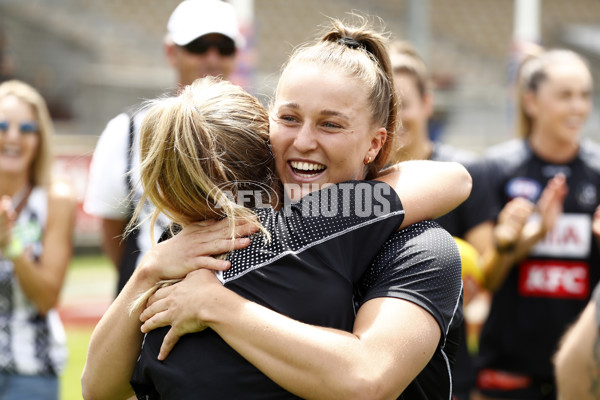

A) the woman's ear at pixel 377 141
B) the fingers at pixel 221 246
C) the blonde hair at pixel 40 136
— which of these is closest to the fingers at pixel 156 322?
the fingers at pixel 221 246

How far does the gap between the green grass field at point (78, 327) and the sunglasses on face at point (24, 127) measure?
291cm

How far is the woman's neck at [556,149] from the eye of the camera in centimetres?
447

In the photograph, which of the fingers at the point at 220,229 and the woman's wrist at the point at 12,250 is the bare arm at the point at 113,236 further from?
the fingers at the point at 220,229

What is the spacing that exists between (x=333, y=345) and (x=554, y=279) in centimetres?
300

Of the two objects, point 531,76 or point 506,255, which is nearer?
point 506,255

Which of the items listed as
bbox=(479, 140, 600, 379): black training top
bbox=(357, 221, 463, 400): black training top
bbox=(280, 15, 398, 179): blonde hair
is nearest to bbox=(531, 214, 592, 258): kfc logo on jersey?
bbox=(479, 140, 600, 379): black training top

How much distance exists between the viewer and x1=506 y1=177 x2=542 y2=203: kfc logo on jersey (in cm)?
443

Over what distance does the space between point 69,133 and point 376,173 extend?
14.5 metres

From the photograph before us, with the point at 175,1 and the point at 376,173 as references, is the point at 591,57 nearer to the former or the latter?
the point at 175,1

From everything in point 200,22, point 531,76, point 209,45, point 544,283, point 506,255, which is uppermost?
point 200,22

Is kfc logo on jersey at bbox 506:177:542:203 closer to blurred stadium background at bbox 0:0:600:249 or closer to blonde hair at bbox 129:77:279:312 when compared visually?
blonde hair at bbox 129:77:279:312

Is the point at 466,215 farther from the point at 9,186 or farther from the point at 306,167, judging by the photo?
the point at 9,186

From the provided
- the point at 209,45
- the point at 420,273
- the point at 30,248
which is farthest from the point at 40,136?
the point at 420,273

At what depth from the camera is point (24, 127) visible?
158 inches
